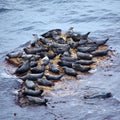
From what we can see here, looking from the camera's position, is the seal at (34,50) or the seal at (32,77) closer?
the seal at (32,77)

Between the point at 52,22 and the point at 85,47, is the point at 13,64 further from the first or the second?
the point at 52,22

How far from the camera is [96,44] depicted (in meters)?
14.3

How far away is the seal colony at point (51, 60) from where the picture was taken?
1134cm

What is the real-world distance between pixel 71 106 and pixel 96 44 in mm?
4705

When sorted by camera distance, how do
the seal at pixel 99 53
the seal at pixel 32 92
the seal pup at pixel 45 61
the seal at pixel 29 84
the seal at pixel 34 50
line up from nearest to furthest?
the seal at pixel 32 92, the seal at pixel 29 84, the seal pup at pixel 45 61, the seal at pixel 99 53, the seal at pixel 34 50

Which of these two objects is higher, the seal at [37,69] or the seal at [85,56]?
the seal at [85,56]

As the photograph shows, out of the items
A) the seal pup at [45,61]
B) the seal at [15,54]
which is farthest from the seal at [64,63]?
the seal at [15,54]

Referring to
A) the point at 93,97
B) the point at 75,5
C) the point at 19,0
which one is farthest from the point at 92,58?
the point at 19,0

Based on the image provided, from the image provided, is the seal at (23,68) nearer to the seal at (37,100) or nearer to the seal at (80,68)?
the seal at (80,68)

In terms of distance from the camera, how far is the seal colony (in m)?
11.3

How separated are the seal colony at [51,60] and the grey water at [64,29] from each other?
44cm

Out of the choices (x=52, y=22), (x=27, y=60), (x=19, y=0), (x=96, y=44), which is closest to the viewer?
(x=27, y=60)

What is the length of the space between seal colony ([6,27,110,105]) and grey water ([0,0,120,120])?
1.43 ft

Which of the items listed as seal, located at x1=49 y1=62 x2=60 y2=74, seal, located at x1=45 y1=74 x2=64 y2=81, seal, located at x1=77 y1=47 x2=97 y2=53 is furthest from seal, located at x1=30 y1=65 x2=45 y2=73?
seal, located at x1=77 y1=47 x2=97 y2=53
